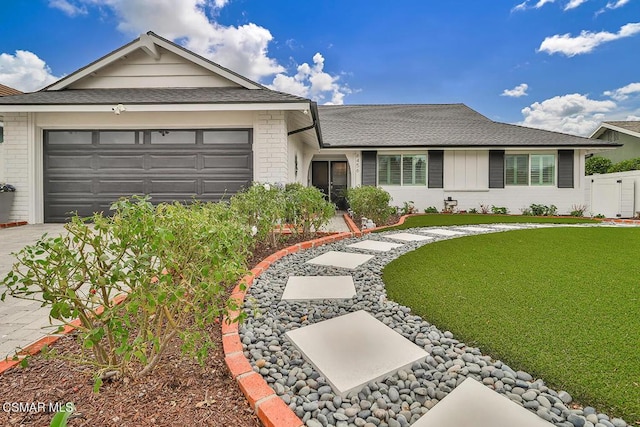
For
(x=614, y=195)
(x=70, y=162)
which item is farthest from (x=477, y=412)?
(x=614, y=195)

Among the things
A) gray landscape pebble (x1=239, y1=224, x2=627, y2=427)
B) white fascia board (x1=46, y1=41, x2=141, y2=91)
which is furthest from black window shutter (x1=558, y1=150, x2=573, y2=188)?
white fascia board (x1=46, y1=41, x2=141, y2=91)

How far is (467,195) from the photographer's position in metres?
11.9

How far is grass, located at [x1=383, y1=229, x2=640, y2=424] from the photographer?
170cm

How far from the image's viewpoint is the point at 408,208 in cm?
1153

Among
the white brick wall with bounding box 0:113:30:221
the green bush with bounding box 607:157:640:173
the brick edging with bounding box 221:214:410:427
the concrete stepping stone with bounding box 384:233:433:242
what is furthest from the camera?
the green bush with bounding box 607:157:640:173

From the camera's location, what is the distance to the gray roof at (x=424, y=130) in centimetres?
1143

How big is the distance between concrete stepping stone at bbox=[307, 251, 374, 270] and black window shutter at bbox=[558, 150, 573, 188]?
1087 centimetres

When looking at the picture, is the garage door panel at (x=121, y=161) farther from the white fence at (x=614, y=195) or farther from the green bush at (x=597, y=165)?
the green bush at (x=597, y=165)

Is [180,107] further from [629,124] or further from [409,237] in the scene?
[629,124]

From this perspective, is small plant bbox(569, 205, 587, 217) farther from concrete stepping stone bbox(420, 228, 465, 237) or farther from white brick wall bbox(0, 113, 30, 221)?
white brick wall bbox(0, 113, 30, 221)

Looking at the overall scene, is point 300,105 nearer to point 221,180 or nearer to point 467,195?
point 221,180

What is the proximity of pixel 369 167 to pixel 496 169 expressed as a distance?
4678mm

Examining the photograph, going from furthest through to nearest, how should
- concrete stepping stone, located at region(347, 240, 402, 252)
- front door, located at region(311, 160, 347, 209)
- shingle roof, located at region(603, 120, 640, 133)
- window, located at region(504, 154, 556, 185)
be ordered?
shingle roof, located at region(603, 120, 640, 133), front door, located at region(311, 160, 347, 209), window, located at region(504, 154, 556, 185), concrete stepping stone, located at region(347, 240, 402, 252)

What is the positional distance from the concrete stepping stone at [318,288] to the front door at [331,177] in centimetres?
963
